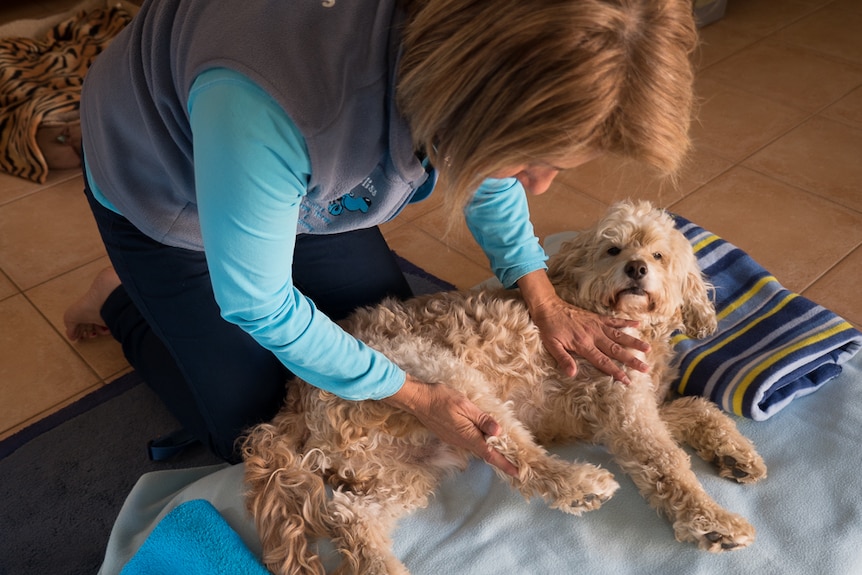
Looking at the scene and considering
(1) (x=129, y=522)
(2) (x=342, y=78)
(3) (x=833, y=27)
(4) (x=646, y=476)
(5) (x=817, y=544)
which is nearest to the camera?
(2) (x=342, y=78)

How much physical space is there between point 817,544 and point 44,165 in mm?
3659

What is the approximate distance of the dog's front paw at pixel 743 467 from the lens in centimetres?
193

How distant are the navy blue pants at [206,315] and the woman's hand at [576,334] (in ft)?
1.79

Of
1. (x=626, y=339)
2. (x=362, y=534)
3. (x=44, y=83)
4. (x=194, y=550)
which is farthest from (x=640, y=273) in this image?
(x=44, y=83)

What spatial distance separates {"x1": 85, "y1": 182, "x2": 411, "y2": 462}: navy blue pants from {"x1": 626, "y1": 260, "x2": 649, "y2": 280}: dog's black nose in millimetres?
802

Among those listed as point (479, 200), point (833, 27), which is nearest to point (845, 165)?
point (833, 27)

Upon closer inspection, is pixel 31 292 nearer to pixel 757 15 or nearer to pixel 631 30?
pixel 631 30

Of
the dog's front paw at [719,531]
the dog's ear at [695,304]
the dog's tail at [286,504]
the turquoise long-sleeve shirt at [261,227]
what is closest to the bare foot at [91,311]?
the dog's tail at [286,504]

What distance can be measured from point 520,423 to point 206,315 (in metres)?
0.89

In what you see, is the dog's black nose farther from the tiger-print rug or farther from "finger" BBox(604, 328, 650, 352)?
the tiger-print rug

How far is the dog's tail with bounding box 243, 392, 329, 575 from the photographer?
67.7 inches

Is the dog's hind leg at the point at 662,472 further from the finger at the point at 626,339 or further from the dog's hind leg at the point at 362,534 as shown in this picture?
the dog's hind leg at the point at 362,534

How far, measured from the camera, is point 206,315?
6.70ft

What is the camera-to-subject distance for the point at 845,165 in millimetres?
3514
